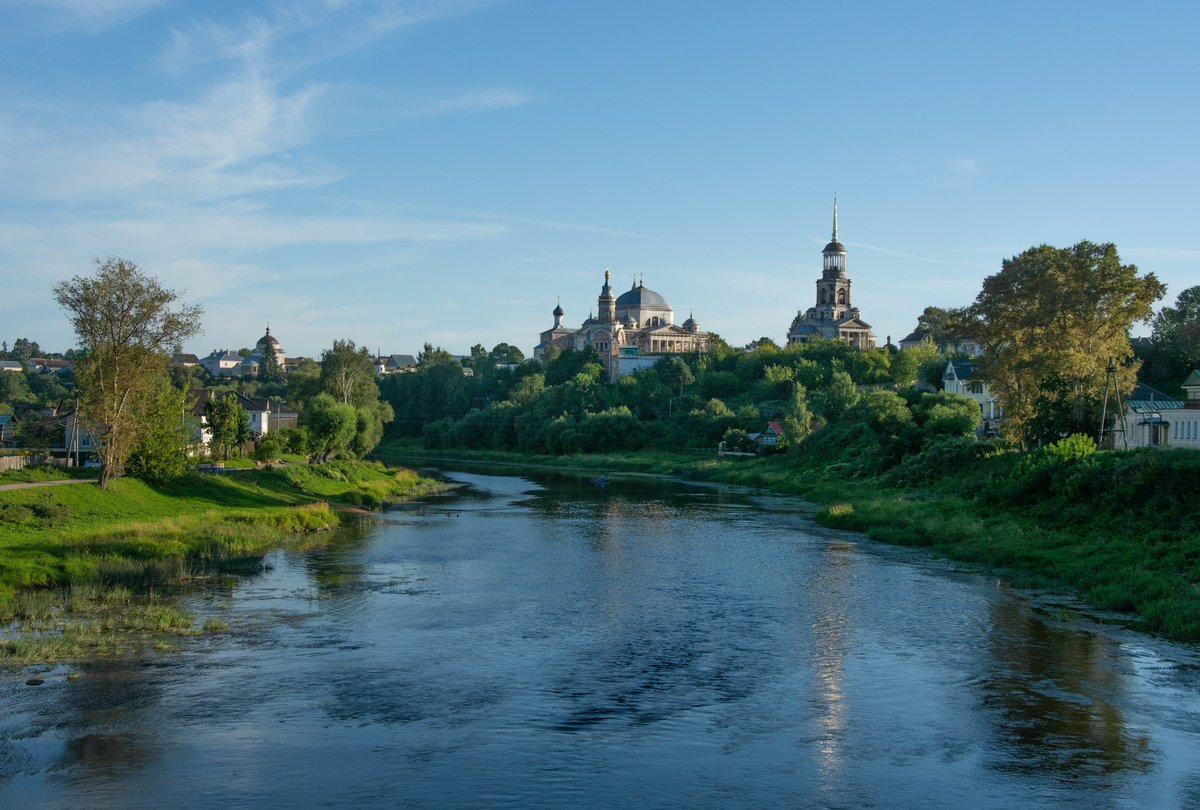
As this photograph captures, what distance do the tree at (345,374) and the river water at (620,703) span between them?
5649 centimetres

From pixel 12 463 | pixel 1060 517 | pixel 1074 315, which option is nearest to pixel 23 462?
pixel 12 463

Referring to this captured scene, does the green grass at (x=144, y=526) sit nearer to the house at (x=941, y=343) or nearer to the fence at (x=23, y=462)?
the fence at (x=23, y=462)

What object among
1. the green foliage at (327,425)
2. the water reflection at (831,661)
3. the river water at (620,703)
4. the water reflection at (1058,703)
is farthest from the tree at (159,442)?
the water reflection at (1058,703)

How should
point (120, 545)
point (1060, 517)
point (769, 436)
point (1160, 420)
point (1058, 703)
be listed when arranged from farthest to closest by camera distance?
point (769, 436) < point (1160, 420) < point (1060, 517) < point (120, 545) < point (1058, 703)

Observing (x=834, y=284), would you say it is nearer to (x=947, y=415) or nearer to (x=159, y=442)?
(x=947, y=415)

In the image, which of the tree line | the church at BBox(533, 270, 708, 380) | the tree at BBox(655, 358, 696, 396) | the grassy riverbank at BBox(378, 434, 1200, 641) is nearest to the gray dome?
the church at BBox(533, 270, 708, 380)

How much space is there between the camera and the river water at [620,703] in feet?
56.7

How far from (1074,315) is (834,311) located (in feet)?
375

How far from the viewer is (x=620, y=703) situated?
21547mm

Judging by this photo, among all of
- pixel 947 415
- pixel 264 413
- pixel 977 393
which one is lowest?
pixel 264 413

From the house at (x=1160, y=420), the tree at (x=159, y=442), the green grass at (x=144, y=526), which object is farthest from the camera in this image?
the house at (x=1160, y=420)

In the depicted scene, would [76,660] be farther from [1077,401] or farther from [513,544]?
[1077,401]

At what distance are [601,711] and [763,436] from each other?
8042 centimetres

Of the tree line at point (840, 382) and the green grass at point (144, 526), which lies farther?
the tree line at point (840, 382)
